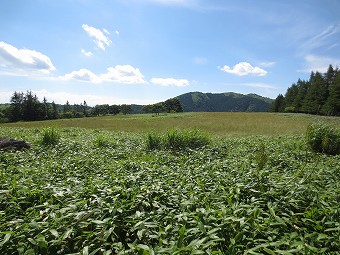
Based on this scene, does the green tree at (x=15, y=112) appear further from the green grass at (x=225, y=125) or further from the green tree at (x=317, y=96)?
the green tree at (x=317, y=96)

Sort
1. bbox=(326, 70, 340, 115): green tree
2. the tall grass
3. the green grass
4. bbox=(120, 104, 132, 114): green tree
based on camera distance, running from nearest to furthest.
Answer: the tall grass
the green grass
bbox=(326, 70, 340, 115): green tree
bbox=(120, 104, 132, 114): green tree

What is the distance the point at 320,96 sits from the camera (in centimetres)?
6159

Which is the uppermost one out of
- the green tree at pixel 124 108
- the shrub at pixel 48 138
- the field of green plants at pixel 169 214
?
the green tree at pixel 124 108

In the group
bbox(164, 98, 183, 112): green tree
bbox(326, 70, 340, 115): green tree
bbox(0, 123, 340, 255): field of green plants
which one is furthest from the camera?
bbox(164, 98, 183, 112): green tree

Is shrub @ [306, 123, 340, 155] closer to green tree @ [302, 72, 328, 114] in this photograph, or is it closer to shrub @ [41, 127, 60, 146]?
shrub @ [41, 127, 60, 146]

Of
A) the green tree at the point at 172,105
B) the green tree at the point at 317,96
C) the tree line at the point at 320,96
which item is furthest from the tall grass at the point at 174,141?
the green tree at the point at 172,105

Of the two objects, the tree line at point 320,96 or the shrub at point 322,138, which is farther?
the tree line at point 320,96

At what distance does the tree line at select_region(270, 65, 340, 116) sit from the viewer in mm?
55056

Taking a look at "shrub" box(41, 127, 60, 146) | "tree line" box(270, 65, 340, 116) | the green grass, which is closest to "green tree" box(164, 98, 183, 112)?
"tree line" box(270, 65, 340, 116)

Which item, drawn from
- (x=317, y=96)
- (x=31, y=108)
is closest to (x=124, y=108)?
(x=31, y=108)

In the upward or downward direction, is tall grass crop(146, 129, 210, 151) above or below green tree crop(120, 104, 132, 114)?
below

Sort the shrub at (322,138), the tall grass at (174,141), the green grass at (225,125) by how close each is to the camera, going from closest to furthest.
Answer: the shrub at (322,138) → the tall grass at (174,141) → the green grass at (225,125)

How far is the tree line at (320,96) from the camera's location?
181 feet

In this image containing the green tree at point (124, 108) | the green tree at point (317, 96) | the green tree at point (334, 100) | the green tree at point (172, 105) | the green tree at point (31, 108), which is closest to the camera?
the green tree at point (334, 100)
